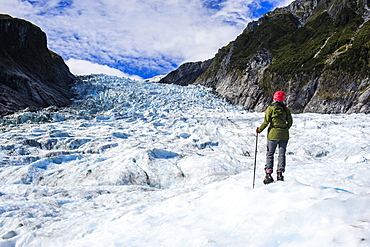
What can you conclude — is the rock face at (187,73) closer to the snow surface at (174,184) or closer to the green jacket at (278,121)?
the snow surface at (174,184)

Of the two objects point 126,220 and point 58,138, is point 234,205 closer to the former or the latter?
point 126,220

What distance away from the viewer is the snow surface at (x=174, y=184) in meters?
2.84

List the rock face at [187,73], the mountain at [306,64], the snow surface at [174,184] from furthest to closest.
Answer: the rock face at [187,73] < the mountain at [306,64] < the snow surface at [174,184]

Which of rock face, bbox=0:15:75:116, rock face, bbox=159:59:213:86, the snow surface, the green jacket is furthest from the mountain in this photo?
rock face, bbox=0:15:75:116

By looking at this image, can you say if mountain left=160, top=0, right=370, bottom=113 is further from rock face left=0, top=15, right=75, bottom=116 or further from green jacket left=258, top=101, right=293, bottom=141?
rock face left=0, top=15, right=75, bottom=116

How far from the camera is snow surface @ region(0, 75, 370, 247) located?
9.32ft

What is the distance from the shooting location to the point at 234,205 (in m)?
3.77

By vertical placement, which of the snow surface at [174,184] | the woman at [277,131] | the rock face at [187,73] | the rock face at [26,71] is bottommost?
the snow surface at [174,184]

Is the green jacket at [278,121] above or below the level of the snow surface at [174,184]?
above

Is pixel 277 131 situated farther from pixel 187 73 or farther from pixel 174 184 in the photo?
pixel 187 73

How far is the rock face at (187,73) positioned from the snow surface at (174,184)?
51.7m

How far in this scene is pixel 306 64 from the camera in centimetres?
2966

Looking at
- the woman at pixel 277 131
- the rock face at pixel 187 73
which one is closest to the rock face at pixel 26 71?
the woman at pixel 277 131

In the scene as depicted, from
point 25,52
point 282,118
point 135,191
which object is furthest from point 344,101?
point 25,52
